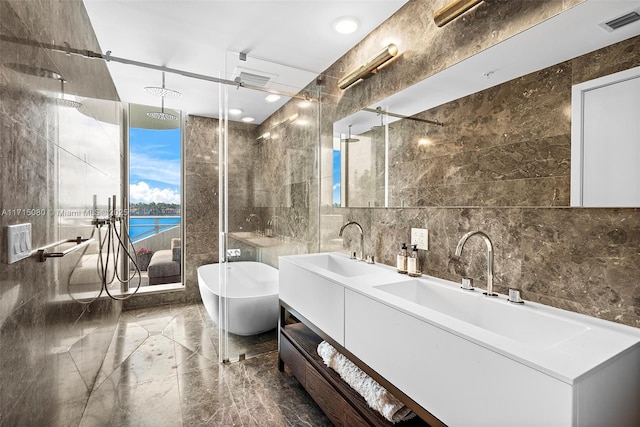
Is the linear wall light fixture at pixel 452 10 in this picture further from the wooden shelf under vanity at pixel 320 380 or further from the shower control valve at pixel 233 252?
the shower control valve at pixel 233 252

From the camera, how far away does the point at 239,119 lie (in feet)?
8.69

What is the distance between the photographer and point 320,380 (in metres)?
1.75

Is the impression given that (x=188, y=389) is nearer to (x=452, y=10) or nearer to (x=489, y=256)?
(x=489, y=256)

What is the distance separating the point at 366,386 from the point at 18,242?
150cm

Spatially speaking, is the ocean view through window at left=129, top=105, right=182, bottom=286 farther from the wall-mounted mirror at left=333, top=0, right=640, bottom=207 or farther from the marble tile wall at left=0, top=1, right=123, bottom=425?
the wall-mounted mirror at left=333, top=0, right=640, bottom=207

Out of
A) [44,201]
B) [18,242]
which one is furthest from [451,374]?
[44,201]

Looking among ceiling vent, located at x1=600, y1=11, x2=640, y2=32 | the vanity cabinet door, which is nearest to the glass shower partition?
the vanity cabinet door

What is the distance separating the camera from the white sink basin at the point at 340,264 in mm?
2107

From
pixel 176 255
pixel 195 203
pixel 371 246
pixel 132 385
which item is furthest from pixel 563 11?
pixel 176 255

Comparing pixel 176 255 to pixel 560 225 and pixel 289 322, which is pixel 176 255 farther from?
pixel 560 225

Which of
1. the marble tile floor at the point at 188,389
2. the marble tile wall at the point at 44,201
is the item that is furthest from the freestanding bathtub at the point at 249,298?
the marble tile wall at the point at 44,201

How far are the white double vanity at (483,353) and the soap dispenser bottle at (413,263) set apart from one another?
0.20ft

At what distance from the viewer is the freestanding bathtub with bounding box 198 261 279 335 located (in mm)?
2611

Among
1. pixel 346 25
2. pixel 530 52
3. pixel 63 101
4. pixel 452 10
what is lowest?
pixel 63 101
